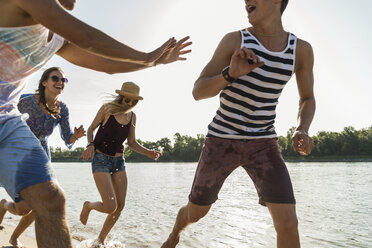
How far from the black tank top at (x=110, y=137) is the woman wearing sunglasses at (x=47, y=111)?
0.43 metres

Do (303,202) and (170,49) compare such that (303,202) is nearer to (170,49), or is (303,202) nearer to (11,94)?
(170,49)

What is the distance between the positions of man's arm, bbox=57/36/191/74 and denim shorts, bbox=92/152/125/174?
250 cm

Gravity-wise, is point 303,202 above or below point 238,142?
below

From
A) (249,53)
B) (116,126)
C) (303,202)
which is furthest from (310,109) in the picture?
(303,202)

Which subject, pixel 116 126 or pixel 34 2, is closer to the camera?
pixel 34 2

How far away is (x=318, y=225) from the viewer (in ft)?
22.7

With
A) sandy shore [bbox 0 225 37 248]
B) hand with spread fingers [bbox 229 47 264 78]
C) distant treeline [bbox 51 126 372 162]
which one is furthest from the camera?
distant treeline [bbox 51 126 372 162]

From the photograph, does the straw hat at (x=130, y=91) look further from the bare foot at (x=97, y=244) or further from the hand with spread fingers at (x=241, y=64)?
the hand with spread fingers at (x=241, y=64)

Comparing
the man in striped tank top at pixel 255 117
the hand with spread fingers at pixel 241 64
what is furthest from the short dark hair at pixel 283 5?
the hand with spread fingers at pixel 241 64

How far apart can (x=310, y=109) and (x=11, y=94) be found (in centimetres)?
263

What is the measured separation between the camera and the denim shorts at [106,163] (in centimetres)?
485

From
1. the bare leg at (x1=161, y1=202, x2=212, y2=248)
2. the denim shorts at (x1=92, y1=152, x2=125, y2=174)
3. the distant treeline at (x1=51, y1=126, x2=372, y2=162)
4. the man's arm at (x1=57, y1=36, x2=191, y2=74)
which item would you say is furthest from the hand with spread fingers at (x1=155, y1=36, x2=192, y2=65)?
the distant treeline at (x1=51, y1=126, x2=372, y2=162)

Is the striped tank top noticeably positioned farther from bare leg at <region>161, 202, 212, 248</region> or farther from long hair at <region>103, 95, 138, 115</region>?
long hair at <region>103, 95, 138, 115</region>

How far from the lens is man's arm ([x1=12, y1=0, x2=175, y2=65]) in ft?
5.70
